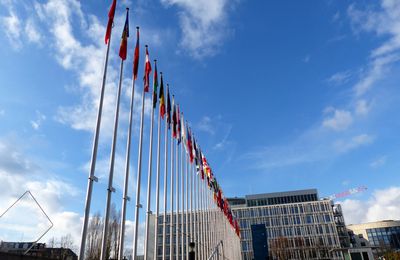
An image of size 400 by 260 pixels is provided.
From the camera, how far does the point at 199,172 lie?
1266 inches

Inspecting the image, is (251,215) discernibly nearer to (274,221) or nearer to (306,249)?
(274,221)

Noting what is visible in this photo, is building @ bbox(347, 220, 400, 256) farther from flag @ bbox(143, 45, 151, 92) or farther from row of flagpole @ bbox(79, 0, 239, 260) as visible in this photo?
flag @ bbox(143, 45, 151, 92)

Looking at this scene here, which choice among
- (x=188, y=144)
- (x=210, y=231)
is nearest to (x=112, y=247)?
(x=210, y=231)

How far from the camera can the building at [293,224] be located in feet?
314

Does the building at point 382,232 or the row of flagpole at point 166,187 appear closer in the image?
the row of flagpole at point 166,187

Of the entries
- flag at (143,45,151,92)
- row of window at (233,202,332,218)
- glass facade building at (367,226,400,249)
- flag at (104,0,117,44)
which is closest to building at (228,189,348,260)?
row of window at (233,202,332,218)

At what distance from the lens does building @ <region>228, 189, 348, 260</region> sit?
95625 millimetres

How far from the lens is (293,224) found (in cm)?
10506

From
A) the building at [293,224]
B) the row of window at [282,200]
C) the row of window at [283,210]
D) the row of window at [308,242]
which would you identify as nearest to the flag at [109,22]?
the building at [293,224]

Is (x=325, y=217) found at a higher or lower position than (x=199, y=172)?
higher

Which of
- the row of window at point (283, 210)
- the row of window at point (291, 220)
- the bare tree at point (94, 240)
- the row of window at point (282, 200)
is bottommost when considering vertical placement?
the bare tree at point (94, 240)

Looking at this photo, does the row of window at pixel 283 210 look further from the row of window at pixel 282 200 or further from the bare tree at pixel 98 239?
the bare tree at pixel 98 239

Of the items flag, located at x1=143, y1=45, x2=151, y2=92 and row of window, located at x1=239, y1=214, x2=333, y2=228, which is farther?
row of window, located at x1=239, y1=214, x2=333, y2=228

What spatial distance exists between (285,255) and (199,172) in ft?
242
